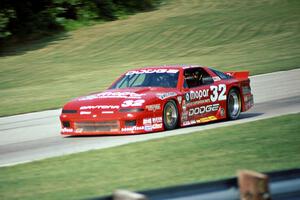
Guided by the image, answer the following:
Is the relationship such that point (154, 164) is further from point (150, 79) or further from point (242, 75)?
point (242, 75)

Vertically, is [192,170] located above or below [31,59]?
below

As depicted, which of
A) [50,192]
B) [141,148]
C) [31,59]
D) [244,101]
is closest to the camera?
[50,192]

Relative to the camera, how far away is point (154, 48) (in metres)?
31.1

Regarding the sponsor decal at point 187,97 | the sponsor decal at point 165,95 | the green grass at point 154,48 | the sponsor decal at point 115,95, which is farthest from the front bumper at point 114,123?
the green grass at point 154,48

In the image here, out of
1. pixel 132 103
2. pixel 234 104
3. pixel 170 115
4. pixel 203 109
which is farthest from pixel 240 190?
pixel 234 104

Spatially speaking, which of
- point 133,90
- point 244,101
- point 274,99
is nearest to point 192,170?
point 133,90

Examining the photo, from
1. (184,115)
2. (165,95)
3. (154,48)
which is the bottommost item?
(184,115)

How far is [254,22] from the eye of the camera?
36.2 meters

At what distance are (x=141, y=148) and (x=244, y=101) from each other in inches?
178

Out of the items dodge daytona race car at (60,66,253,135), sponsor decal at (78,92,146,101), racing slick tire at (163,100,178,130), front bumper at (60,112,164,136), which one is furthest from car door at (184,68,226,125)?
sponsor decal at (78,92,146,101)

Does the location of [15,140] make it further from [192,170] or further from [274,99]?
[274,99]

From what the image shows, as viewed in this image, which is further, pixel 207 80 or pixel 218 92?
pixel 218 92

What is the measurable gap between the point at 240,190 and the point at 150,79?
26.5 ft

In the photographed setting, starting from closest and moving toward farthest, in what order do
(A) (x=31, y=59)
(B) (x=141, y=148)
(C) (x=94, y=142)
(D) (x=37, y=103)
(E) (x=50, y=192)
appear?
(E) (x=50, y=192)
(B) (x=141, y=148)
(C) (x=94, y=142)
(D) (x=37, y=103)
(A) (x=31, y=59)
